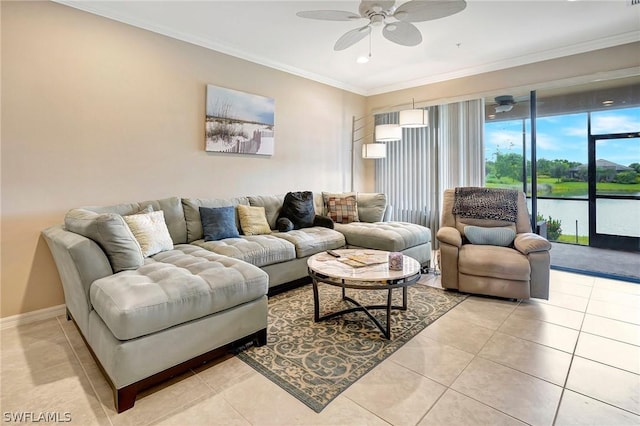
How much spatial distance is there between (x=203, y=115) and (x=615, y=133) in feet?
16.4

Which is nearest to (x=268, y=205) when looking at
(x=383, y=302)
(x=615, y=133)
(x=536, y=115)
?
(x=383, y=302)

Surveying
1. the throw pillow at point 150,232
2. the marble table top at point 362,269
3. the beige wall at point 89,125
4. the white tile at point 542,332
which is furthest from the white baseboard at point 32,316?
the white tile at point 542,332

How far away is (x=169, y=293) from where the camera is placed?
1796mm

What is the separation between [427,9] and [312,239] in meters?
2.31

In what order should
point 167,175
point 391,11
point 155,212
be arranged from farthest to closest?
point 167,175 < point 155,212 < point 391,11

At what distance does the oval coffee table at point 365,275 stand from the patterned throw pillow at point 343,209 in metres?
1.66

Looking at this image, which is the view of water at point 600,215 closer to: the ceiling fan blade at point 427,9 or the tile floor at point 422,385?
the tile floor at point 422,385

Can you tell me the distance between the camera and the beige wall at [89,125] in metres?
2.60

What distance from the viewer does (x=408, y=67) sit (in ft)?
15.0

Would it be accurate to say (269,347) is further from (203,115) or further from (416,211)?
(416,211)

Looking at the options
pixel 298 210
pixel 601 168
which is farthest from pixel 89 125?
pixel 601 168

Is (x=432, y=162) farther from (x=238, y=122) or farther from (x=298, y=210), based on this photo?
(x=238, y=122)

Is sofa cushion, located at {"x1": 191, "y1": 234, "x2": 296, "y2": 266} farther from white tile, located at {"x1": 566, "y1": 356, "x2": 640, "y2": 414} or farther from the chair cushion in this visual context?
white tile, located at {"x1": 566, "y1": 356, "x2": 640, "y2": 414}

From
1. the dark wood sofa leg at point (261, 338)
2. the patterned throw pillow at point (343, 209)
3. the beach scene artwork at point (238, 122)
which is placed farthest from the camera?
the patterned throw pillow at point (343, 209)
